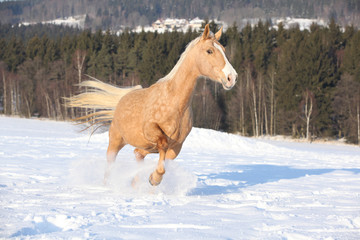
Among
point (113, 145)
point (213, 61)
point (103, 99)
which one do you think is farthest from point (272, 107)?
point (213, 61)

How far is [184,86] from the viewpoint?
5.36m

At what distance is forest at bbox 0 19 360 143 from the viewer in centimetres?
2919

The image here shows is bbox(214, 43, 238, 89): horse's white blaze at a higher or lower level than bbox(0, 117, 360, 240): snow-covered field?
higher

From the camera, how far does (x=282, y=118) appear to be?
29719 mm

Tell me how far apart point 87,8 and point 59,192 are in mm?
148802

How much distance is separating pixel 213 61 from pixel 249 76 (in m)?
29.0

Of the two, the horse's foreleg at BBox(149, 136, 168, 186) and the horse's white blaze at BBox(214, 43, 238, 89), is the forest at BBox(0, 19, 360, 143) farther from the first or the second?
the horse's white blaze at BBox(214, 43, 238, 89)

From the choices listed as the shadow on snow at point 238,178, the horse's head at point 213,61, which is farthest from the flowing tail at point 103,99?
the horse's head at point 213,61

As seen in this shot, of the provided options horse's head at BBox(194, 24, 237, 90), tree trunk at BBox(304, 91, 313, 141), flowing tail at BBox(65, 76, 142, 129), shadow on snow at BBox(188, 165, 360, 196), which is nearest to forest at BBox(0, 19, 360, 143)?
tree trunk at BBox(304, 91, 313, 141)

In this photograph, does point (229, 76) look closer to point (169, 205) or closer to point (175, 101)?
point (175, 101)

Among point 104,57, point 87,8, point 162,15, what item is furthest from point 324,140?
point 87,8

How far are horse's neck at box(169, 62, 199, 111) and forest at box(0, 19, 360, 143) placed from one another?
16446mm

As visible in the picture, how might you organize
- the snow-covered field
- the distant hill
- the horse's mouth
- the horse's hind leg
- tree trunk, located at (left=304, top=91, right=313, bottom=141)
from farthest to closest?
the distant hill, tree trunk, located at (left=304, top=91, right=313, bottom=141), the horse's hind leg, the horse's mouth, the snow-covered field

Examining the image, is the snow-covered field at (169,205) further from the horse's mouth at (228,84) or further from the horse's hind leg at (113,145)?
the horse's mouth at (228,84)
